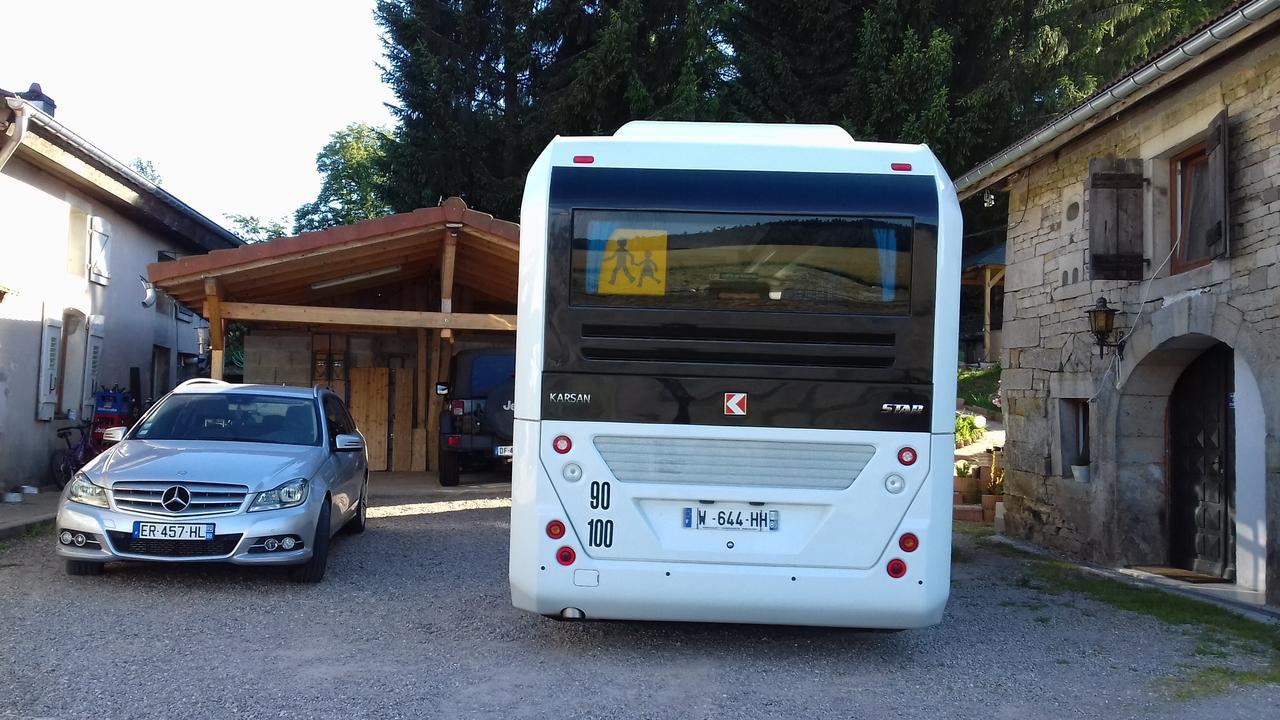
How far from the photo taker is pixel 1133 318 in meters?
10.7

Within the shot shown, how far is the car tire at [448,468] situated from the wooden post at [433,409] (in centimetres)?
172

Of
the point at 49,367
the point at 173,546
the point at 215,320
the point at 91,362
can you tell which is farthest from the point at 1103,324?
the point at 91,362

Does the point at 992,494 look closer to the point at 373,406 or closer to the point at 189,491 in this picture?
the point at 373,406

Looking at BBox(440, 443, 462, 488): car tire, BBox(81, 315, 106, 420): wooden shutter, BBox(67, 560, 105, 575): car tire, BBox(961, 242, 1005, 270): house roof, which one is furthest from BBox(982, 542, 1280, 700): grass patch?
BBox(961, 242, 1005, 270): house roof

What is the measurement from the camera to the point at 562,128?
71.4 feet

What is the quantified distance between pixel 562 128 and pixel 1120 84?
13348 mm

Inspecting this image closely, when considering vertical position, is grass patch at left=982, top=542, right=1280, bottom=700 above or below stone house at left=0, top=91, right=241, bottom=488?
below

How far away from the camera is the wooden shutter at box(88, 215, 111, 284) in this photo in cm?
1619

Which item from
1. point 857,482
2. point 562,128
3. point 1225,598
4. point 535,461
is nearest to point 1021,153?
point 1225,598

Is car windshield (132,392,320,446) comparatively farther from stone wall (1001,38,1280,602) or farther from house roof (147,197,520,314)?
stone wall (1001,38,1280,602)

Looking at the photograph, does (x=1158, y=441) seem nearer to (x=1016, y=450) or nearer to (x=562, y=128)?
(x=1016, y=450)

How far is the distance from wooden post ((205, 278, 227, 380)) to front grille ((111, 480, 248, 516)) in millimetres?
6198

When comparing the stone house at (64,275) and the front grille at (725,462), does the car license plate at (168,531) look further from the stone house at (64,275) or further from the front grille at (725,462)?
the stone house at (64,275)

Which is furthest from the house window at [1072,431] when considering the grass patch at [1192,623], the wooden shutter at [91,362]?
the wooden shutter at [91,362]
